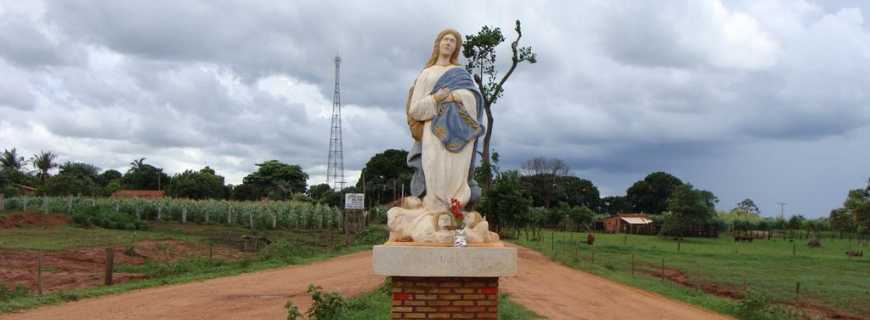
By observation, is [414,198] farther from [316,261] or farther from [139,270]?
[316,261]

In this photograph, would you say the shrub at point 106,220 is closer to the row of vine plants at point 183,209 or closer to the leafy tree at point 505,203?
the row of vine plants at point 183,209

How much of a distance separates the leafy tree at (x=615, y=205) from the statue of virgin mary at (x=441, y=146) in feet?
256

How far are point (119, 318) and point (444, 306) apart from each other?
822 centimetres

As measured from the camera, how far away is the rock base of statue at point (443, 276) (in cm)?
688

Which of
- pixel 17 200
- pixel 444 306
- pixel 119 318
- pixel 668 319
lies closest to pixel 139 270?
pixel 119 318

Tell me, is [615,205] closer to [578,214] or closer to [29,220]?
[578,214]

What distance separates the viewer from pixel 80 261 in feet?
72.9

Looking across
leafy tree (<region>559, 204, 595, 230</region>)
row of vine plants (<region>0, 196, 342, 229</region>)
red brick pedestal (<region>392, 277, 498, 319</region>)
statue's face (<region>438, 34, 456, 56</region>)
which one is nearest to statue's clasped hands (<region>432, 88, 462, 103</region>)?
statue's face (<region>438, 34, 456, 56</region>)

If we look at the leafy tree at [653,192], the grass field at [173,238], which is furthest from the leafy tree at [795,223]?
the grass field at [173,238]

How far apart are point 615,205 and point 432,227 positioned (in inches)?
3125

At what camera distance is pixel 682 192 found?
53.7 metres

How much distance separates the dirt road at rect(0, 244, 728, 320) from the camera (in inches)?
533

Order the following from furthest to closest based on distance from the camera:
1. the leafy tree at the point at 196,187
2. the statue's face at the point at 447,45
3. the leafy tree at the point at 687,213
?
the leafy tree at the point at 196,187 → the leafy tree at the point at 687,213 → the statue's face at the point at 447,45

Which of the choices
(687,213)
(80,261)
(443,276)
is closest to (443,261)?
(443,276)
